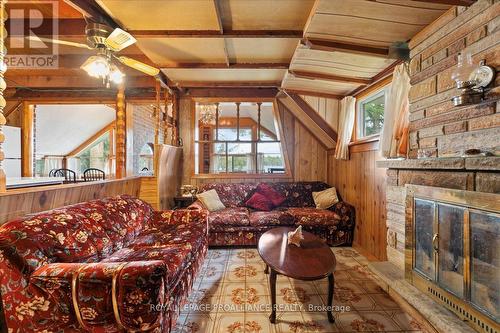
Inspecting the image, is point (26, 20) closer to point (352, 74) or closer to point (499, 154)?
point (352, 74)

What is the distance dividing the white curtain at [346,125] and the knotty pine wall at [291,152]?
0.77 m

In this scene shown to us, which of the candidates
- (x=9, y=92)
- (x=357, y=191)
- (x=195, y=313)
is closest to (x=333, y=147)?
(x=357, y=191)

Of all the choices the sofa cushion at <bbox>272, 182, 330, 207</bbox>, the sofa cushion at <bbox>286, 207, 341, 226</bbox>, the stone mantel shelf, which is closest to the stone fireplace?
the stone mantel shelf

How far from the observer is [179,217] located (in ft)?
8.48

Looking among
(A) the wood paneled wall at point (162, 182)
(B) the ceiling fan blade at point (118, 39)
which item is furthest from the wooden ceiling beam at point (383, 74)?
(A) the wood paneled wall at point (162, 182)

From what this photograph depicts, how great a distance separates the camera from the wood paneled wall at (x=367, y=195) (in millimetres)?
2609

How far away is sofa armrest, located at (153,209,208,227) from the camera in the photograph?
2551 mm

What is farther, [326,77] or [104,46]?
[326,77]

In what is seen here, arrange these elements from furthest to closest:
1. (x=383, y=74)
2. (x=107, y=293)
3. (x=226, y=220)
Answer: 1. (x=226, y=220)
2. (x=383, y=74)
3. (x=107, y=293)

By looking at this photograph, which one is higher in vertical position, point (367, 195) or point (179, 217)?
point (367, 195)

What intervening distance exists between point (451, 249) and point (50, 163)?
8.52 meters

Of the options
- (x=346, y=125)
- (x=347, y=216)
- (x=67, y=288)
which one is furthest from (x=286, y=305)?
(x=346, y=125)

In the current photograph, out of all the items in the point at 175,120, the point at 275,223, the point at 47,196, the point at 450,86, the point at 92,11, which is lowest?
the point at 275,223

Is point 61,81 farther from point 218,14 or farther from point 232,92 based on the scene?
point 218,14
